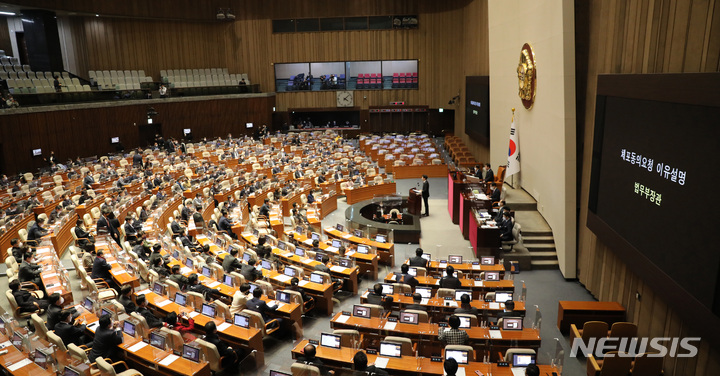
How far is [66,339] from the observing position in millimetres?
8438

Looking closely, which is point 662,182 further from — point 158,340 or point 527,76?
point 527,76

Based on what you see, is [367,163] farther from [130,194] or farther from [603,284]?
[603,284]

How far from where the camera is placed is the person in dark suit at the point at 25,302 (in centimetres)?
983

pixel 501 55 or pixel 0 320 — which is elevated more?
pixel 501 55

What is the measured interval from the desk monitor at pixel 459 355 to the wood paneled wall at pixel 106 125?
23643mm

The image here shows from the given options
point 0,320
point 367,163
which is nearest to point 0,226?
point 0,320

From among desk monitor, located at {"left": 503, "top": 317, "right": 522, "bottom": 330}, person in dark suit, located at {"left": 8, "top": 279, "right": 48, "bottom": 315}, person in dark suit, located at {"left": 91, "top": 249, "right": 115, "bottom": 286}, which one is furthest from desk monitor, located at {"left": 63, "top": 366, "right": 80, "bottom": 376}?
desk monitor, located at {"left": 503, "top": 317, "right": 522, "bottom": 330}

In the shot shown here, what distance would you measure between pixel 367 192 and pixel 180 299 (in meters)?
12.6

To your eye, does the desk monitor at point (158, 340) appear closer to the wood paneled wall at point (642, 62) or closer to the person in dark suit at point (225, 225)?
the person in dark suit at point (225, 225)

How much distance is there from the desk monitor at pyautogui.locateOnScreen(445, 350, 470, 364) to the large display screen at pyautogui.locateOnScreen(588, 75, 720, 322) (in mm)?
3297

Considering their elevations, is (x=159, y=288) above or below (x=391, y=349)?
above

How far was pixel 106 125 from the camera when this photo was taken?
93.1 ft

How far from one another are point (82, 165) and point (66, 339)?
1852 cm

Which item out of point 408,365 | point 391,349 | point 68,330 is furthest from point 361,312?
point 68,330
